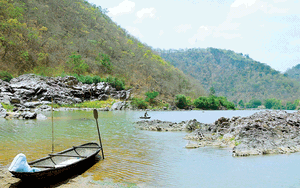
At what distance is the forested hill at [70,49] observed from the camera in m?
50.1

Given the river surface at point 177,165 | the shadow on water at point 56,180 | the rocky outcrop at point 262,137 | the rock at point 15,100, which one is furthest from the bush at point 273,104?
the shadow on water at point 56,180

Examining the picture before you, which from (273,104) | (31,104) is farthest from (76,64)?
(273,104)

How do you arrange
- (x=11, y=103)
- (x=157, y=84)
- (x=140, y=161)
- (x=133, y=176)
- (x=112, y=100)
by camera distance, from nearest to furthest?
(x=133, y=176)
(x=140, y=161)
(x=11, y=103)
(x=112, y=100)
(x=157, y=84)

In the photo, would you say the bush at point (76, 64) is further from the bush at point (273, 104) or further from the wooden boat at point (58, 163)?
the bush at point (273, 104)

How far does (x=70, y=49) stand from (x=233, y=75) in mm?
121373

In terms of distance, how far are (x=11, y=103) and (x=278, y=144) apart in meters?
35.4

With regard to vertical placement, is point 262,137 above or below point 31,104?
below

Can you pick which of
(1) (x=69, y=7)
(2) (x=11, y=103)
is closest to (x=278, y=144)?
(2) (x=11, y=103)

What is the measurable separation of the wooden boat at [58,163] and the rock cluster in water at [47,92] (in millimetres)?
23423

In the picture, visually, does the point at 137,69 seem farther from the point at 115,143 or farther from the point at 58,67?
the point at 115,143

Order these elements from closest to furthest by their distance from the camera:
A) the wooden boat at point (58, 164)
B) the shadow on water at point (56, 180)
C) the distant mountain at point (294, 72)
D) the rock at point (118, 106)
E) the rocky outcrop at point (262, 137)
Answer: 1. the wooden boat at point (58, 164)
2. the shadow on water at point (56, 180)
3. the rocky outcrop at point (262, 137)
4. the rock at point (118, 106)
5. the distant mountain at point (294, 72)

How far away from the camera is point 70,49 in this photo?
6500 cm

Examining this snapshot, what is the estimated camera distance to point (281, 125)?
1395cm

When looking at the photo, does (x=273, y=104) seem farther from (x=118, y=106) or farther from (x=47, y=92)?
(x=47, y=92)
